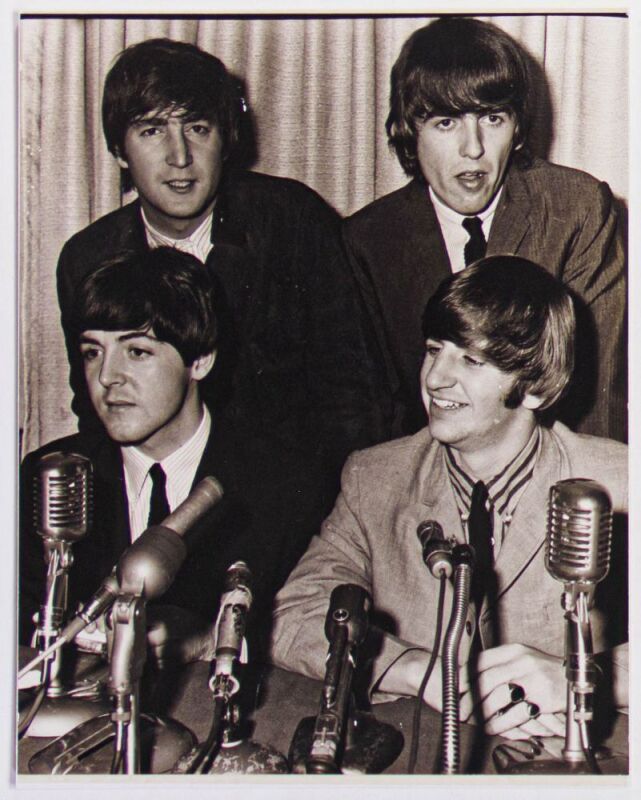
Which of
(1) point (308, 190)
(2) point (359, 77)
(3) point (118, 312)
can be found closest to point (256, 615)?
(3) point (118, 312)

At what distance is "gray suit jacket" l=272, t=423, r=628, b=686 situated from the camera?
183cm

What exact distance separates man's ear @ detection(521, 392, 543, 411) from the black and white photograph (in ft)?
0.05

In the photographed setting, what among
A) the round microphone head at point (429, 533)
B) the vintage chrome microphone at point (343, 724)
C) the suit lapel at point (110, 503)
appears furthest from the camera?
the suit lapel at point (110, 503)

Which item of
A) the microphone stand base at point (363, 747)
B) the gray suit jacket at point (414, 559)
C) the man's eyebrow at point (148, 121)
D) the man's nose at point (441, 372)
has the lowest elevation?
the microphone stand base at point (363, 747)

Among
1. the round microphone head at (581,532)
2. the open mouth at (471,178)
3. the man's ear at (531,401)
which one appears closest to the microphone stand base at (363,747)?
the round microphone head at (581,532)

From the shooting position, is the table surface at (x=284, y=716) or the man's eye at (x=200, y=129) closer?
the table surface at (x=284, y=716)

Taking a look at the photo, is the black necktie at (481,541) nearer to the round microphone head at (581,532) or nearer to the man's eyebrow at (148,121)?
the round microphone head at (581,532)

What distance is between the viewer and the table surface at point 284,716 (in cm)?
163

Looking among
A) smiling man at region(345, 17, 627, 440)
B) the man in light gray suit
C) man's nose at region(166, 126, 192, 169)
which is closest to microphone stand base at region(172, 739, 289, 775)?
the man in light gray suit

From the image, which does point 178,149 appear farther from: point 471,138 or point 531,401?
point 531,401

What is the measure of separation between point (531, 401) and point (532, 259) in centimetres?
25

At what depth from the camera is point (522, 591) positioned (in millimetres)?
1834

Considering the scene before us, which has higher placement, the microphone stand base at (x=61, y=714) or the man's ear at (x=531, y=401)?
the man's ear at (x=531, y=401)

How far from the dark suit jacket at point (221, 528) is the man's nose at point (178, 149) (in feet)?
1.58
